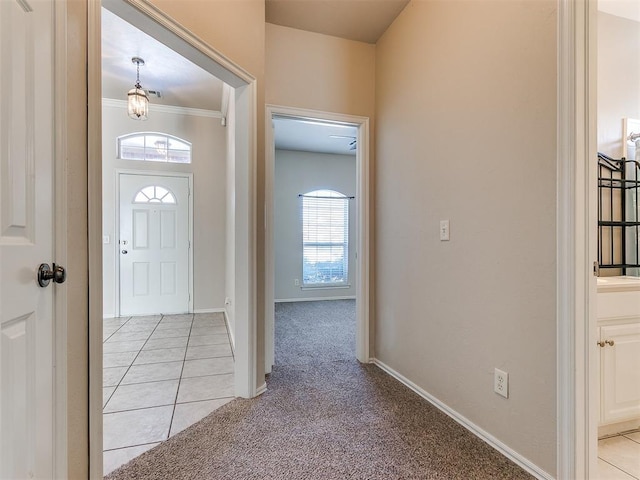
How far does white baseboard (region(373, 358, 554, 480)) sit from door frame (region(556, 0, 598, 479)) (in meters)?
0.12

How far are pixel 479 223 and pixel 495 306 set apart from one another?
436mm

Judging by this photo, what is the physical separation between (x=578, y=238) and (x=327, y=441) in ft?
4.86

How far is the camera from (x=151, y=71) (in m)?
3.45

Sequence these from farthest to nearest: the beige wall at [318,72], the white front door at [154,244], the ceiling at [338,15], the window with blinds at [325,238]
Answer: the window with blinds at [325,238] → the white front door at [154,244] → the beige wall at [318,72] → the ceiling at [338,15]

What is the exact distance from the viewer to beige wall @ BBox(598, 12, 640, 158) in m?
1.98

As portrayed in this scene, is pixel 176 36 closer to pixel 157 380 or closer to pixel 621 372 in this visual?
pixel 157 380

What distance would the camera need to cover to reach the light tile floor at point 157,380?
173 cm

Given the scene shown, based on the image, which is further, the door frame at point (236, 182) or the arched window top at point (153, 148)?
the arched window top at point (153, 148)

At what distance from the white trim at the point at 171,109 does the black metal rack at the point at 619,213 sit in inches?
171
